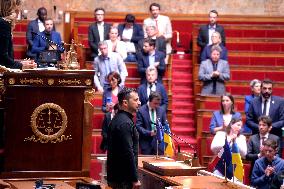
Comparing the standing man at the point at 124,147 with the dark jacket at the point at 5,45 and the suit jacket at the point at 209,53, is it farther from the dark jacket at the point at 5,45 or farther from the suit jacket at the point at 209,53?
the suit jacket at the point at 209,53

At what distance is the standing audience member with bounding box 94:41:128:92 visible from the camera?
1041 centimetres

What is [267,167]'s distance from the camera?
7383 millimetres

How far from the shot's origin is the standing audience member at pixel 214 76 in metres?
10.6

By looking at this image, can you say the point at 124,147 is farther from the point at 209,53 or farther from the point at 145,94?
the point at 209,53

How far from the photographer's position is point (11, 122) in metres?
5.38

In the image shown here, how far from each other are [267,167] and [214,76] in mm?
3344

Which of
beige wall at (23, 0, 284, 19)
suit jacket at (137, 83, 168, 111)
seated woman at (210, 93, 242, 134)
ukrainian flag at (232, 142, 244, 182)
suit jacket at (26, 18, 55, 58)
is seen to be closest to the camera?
ukrainian flag at (232, 142, 244, 182)

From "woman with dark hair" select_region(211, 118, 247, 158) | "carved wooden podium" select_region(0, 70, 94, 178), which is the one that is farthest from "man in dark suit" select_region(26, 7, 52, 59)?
"carved wooden podium" select_region(0, 70, 94, 178)

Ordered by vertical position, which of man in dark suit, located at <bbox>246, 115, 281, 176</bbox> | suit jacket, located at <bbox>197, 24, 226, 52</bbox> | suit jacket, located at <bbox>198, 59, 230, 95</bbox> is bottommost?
man in dark suit, located at <bbox>246, 115, 281, 176</bbox>

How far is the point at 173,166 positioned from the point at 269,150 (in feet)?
4.26

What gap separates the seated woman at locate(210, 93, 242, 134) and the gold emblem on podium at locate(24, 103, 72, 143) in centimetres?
380

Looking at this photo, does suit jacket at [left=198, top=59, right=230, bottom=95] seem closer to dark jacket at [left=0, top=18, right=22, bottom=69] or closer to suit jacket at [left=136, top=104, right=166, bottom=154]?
suit jacket at [left=136, top=104, right=166, bottom=154]

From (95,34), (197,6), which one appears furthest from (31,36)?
(197,6)

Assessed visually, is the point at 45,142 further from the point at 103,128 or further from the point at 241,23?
the point at 241,23
